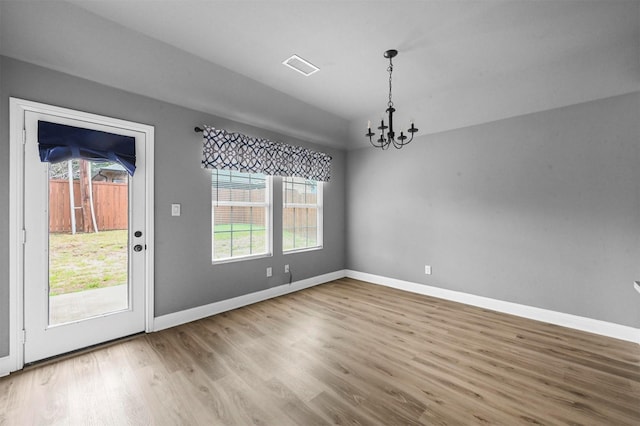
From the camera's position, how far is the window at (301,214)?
4359mm

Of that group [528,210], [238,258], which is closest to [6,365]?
[238,258]

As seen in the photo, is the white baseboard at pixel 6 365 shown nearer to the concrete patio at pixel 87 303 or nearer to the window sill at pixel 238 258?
the concrete patio at pixel 87 303

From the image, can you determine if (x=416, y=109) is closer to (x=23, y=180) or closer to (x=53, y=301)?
(x=23, y=180)

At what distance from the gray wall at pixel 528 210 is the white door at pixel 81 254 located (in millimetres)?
3654

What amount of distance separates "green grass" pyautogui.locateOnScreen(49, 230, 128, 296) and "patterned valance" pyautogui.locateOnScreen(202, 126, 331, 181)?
126 centimetres

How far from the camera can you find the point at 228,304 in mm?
3500

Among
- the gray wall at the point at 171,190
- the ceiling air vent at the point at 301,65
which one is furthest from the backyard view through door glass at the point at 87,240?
the ceiling air vent at the point at 301,65

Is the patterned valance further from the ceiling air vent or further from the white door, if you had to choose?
the ceiling air vent

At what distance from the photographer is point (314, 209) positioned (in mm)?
4902

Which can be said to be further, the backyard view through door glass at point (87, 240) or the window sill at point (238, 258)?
the window sill at point (238, 258)

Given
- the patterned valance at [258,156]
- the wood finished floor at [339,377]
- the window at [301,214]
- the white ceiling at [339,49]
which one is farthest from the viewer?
the window at [301,214]

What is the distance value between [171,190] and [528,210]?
435 centimetres

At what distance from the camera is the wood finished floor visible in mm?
1727

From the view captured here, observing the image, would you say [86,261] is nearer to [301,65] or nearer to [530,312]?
[301,65]
